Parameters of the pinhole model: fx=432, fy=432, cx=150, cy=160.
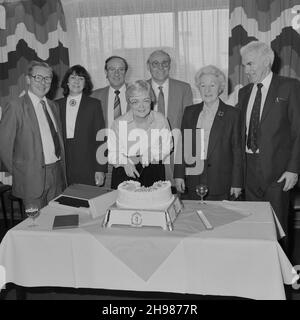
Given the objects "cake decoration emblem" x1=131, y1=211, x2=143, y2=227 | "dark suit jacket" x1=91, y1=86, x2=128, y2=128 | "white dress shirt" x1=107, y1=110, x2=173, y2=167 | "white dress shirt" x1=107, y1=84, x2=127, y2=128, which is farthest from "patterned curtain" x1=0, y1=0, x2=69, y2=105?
"cake decoration emblem" x1=131, y1=211, x2=143, y2=227

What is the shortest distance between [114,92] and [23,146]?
1.17 meters

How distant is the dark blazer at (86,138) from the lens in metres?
3.71

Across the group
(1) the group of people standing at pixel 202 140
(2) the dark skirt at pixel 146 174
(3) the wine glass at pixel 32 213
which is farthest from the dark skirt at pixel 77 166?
(3) the wine glass at pixel 32 213

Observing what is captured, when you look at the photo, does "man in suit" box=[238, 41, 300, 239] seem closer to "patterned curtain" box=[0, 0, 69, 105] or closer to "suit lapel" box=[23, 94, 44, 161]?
"suit lapel" box=[23, 94, 44, 161]

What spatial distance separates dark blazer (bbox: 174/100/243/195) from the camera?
10.4ft

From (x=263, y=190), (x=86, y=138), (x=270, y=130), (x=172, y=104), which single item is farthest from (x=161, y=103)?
(x=263, y=190)

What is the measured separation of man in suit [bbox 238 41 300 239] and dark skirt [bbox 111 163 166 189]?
672mm

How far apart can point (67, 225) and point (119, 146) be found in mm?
995

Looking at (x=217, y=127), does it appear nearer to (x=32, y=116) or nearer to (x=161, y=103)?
(x=161, y=103)

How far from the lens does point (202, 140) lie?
3.24 m

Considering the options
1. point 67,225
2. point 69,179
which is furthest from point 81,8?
point 67,225

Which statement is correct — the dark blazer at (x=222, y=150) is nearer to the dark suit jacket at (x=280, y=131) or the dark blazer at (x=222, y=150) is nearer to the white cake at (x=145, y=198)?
the dark suit jacket at (x=280, y=131)

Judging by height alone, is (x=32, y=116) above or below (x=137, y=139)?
above

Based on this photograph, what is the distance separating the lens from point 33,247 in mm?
2301
